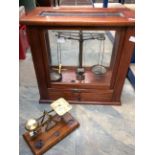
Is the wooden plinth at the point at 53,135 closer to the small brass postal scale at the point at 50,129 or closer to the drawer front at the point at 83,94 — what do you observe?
the small brass postal scale at the point at 50,129

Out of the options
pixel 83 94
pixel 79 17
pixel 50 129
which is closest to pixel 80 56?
pixel 83 94

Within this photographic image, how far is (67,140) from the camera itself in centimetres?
134

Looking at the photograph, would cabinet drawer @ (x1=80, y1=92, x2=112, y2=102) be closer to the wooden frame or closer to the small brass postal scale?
the wooden frame

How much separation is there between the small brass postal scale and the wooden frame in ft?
0.82

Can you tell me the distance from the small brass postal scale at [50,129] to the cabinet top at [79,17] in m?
0.59

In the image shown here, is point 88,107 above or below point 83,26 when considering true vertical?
below

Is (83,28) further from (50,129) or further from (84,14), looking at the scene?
(50,129)

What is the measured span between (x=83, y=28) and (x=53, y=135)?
0.80 metres

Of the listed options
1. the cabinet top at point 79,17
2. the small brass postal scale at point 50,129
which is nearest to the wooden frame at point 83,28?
the cabinet top at point 79,17

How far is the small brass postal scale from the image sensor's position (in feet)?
4.02
